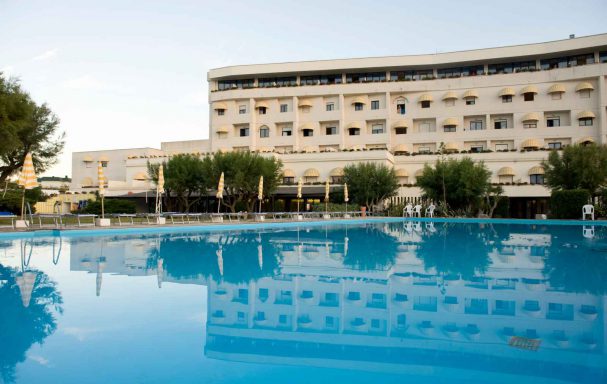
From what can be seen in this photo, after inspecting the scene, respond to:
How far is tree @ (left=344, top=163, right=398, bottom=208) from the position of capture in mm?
35844

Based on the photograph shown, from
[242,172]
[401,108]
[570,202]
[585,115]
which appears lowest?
[570,202]

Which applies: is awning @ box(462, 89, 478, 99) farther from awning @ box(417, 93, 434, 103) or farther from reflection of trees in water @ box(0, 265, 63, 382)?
reflection of trees in water @ box(0, 265, 63, 382)

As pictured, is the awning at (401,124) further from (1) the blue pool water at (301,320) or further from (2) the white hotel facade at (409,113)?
(1) the blue pool water at (301,320)

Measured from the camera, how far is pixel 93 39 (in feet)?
71.6

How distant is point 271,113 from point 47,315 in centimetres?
4234

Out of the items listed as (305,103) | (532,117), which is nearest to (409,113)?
(305,103)

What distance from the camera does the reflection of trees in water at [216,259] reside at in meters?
9.21

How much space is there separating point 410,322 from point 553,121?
42469mm

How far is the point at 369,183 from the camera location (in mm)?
35875

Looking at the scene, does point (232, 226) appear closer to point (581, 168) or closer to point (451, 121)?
point (581, 168)

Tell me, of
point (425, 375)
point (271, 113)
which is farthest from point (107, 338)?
point (271, 113)

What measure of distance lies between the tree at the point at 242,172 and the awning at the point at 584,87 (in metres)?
27.5

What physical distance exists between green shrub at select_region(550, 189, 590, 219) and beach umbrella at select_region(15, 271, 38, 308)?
30443 millimetres

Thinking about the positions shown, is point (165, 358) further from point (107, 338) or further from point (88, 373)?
point (107, 338)
